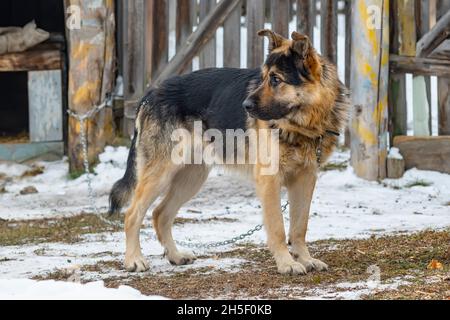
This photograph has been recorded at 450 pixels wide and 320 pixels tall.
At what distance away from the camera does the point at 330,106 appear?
264 inches

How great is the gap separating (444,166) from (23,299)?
651 cm

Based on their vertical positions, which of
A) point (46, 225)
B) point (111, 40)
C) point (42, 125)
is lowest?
point (46, 225)

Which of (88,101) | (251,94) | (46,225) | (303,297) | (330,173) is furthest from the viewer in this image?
(88,101)

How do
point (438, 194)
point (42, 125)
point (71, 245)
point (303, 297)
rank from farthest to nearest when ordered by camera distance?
1. point (42, 125)
2. point (438, 194)
3. point (71, 245)
4. point (303, 297)

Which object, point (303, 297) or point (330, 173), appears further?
point (330, 173)

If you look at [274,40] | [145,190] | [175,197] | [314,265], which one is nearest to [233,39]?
[175,197]

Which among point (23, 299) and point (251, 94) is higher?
point (251, 94)

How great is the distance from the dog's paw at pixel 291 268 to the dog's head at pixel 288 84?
1083 mm

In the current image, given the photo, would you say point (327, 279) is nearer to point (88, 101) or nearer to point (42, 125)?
point (88, 101)

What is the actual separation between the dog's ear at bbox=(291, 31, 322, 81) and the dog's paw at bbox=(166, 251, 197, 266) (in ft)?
6.07

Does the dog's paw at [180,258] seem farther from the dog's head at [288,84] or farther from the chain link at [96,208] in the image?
the dog's head at [288,84]

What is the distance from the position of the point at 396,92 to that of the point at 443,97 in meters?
0.59

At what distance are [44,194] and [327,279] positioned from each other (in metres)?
5.83
